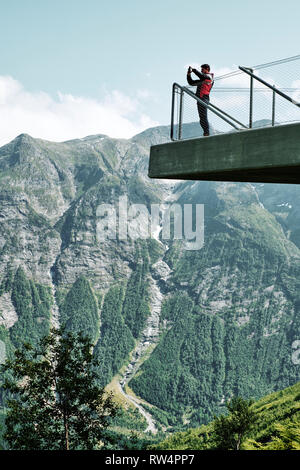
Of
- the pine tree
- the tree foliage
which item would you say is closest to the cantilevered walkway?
the pine tree

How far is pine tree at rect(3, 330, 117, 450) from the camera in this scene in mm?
22812

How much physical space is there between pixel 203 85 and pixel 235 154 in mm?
3046

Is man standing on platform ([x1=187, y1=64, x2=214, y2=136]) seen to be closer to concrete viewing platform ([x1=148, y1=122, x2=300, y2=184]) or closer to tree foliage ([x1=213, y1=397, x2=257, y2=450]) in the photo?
concrete viewing platform ([x1=148, y1=122, x2=300, y2=184])

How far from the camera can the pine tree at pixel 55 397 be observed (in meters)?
22.8

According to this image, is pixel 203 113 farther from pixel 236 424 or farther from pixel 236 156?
pixel 236 424

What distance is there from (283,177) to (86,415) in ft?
54.1

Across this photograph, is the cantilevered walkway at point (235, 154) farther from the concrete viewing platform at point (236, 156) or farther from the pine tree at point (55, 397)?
the pine tree at point (55, 397)

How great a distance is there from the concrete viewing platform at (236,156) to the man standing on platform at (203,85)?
4.14 feet

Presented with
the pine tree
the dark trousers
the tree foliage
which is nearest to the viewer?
the dark trousers

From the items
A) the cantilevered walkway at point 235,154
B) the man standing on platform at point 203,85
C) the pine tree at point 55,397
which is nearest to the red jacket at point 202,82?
the man standing on platform at point 203,85

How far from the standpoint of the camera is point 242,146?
11.4 m

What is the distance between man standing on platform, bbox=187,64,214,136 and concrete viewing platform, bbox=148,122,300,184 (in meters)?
1.26
